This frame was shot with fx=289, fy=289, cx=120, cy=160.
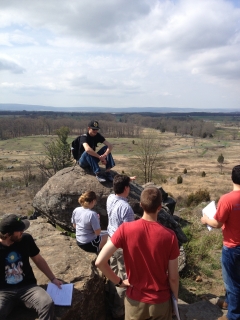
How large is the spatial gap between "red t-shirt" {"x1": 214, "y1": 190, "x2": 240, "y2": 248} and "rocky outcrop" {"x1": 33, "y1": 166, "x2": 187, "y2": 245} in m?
3.70

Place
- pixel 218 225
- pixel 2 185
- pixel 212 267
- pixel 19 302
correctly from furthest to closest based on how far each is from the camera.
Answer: pixel 2 185 → pixel 212 267 → pixel 218 225 → pixel 19 302

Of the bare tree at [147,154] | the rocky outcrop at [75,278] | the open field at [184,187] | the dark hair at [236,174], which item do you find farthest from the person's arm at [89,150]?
the bare tree at [147,154]

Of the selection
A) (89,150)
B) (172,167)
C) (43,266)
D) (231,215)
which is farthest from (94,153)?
(172,167)

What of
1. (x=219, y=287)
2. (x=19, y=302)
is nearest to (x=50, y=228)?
(x=19, y=302)

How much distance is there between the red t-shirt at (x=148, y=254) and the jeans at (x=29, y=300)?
1323 millimetres

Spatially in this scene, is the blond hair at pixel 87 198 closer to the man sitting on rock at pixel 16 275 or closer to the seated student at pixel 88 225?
the seated student at pixel 88 225

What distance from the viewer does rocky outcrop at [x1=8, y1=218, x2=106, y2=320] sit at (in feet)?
14.3

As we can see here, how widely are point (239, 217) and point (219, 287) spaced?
12.1 ft

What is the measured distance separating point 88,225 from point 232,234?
8.69ft

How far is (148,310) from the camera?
325cm

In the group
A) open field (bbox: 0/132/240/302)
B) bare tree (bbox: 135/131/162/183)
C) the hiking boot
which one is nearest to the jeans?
the hiking boot

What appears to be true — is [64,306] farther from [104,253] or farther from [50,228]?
[50,228]

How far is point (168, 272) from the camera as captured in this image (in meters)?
3.29

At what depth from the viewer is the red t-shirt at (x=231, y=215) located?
4277 millimetres
